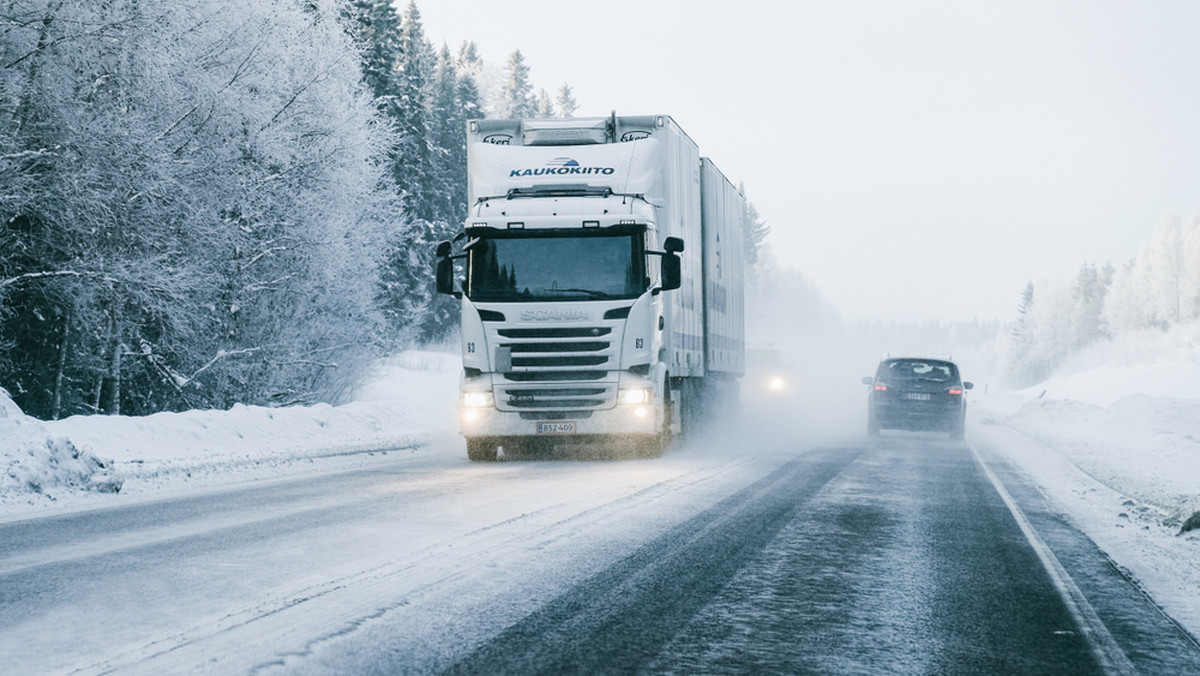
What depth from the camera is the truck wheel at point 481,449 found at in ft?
52.0

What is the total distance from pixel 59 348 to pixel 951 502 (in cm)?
1482

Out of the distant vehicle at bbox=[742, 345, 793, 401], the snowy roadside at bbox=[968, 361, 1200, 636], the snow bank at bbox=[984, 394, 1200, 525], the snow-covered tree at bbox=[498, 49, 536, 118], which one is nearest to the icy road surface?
the snowy roadside at bbox=[968, 361, 1200, 636]

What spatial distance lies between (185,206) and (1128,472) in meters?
15.5

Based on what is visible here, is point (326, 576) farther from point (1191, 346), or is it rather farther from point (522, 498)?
point (1191, 346)

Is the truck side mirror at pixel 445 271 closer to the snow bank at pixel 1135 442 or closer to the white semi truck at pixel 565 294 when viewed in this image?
the white semi truck at pixel 565 294

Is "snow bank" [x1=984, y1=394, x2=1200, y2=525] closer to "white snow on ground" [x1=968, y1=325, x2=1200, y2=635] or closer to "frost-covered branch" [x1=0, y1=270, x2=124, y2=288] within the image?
"white snow on ground" [x1=968, y1=325, x2=1200, y2=635]

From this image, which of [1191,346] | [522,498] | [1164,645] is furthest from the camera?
[1191,346]

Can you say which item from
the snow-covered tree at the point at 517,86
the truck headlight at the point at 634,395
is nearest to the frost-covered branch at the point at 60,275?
the truck headlight at the point at 634,395

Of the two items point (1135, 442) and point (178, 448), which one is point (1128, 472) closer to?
point (1135, 442)

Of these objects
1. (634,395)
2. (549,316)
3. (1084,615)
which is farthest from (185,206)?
(1084,615)

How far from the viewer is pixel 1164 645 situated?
5344 mm

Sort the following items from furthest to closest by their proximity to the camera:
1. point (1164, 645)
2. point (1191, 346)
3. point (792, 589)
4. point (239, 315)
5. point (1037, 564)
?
point (1191, 346) < point (239, 315) < point (1037, 564) < point (792, 589) < point (1164, 645)

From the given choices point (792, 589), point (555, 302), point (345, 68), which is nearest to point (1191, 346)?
point (345, 68)

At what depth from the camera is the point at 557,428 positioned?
1505cm
